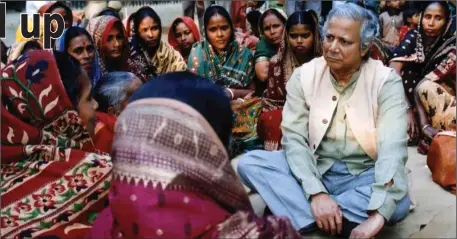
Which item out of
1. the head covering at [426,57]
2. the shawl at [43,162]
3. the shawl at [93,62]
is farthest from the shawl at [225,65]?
the shawl at [43,162]

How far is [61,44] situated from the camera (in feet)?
14.0

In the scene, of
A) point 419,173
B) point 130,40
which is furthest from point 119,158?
point 130,40

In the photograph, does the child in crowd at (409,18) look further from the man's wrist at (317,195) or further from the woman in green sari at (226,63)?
the man's wrist at (317,195)

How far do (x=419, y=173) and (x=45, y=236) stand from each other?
7.66ft

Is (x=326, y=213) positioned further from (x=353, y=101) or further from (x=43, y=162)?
(x=43, y=162)

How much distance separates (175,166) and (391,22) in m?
6.35

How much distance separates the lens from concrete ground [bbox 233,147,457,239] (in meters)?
2.87

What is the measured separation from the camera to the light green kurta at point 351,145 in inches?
104

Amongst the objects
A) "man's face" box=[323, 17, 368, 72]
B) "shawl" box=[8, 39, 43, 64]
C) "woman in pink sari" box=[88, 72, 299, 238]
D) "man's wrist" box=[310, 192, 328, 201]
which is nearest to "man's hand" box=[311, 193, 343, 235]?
"man's wrist" box=[310, 192, 328, 201]

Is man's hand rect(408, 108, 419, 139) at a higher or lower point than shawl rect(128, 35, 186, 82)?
lower

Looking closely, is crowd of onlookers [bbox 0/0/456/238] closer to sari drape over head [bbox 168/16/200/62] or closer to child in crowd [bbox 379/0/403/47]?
sari drape over head [bbox 168/16/200/62]

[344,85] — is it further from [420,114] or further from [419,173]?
[420,114]

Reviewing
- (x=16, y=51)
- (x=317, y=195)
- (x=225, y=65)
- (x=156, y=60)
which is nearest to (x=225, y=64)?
(x=225, y=65)

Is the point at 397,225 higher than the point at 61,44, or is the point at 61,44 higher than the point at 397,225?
the point at 61,44
